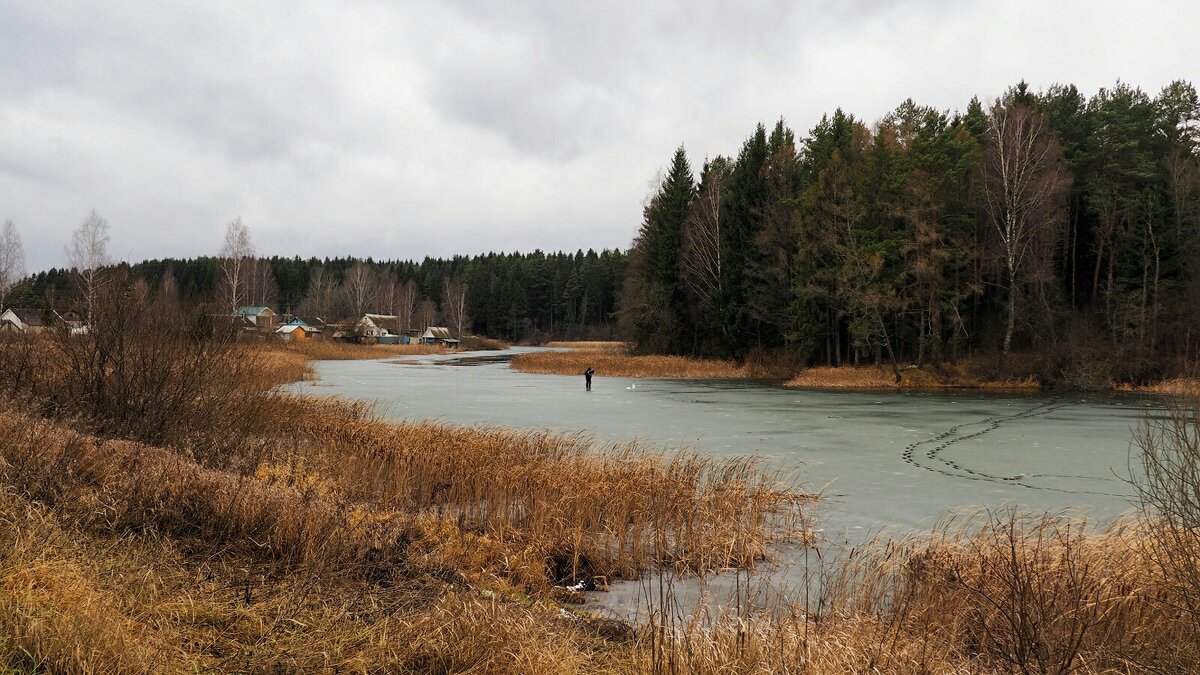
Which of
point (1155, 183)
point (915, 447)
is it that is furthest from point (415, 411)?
point (1155, 183)

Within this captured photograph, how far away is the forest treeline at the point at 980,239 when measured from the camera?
3056 centimetres

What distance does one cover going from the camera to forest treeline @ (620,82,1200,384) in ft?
100

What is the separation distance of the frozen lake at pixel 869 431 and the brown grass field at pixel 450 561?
1197mm

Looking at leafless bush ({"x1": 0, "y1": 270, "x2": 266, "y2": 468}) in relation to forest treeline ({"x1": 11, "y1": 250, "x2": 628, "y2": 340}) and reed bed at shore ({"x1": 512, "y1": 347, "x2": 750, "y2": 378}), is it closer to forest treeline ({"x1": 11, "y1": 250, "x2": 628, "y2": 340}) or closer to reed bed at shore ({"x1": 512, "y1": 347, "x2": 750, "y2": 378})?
reed bed at shore ({"x1": 512, "y1": 347, "x2": 750, "y2": 378})

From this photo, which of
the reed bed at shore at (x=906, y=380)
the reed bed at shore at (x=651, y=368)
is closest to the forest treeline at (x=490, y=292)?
the reed bed at shore at (x=651, y=368)

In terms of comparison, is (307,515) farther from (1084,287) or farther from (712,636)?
(1084,287)

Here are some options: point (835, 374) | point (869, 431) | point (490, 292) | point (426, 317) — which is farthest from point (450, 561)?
point (490, 292)

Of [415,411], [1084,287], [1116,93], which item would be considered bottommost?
[415,411]

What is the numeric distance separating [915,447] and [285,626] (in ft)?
Answer: 43.4

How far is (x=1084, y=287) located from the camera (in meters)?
39.0

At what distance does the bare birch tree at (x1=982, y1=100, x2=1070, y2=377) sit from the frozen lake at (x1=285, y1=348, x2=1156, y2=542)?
6.92m

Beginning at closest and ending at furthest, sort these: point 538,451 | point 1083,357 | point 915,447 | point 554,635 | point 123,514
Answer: point 554,635 → point 123,514 → point 538,451 → point 915,447 → point 1083,357

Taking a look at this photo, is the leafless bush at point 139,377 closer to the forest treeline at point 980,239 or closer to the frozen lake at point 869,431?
the frozen lake at point 869,431

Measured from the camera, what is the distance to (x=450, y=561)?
233 inches
